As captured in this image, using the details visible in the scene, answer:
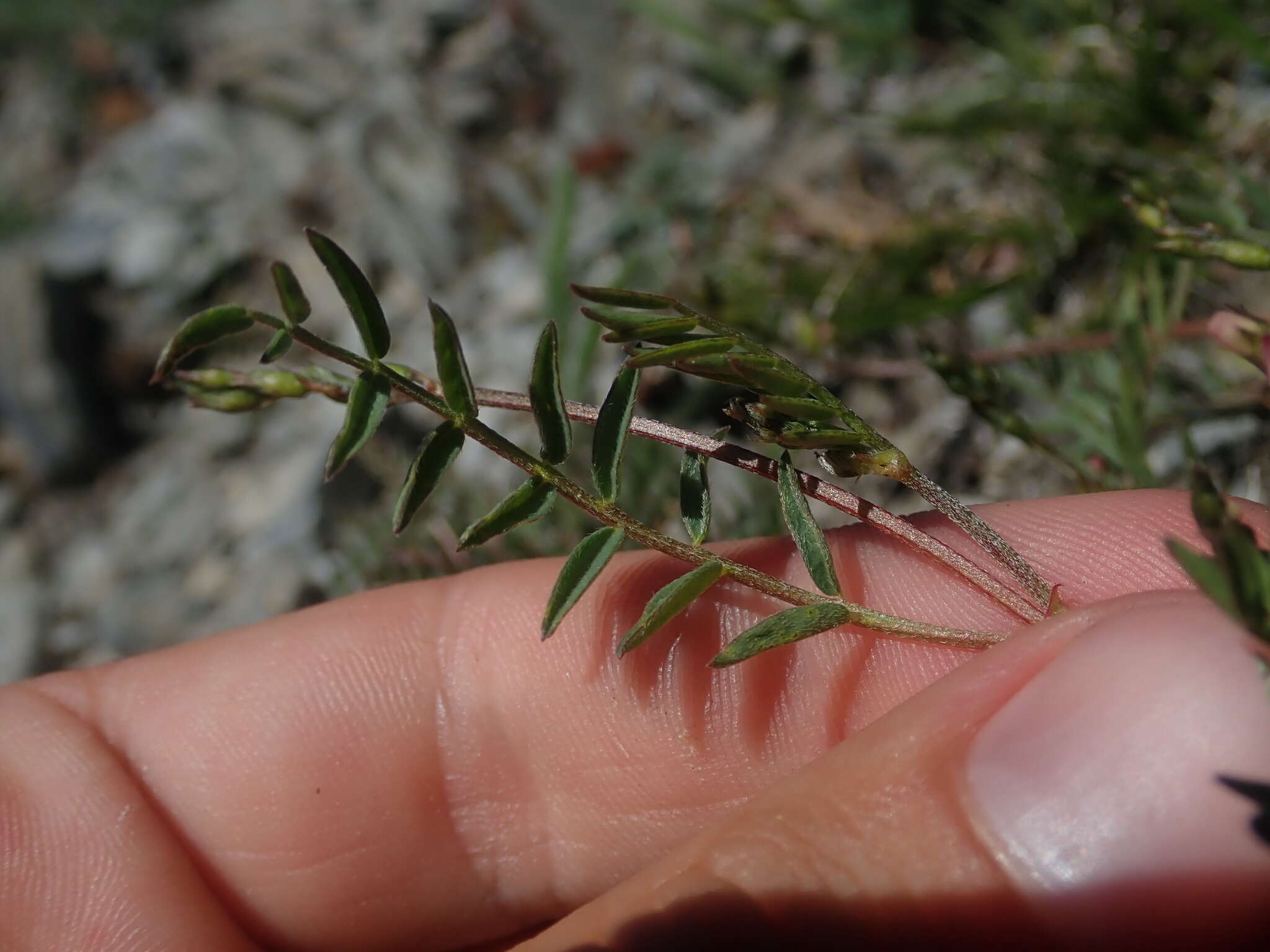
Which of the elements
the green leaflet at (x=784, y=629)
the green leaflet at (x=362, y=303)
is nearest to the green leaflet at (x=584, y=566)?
the green leaflet at (x=784, y=629)

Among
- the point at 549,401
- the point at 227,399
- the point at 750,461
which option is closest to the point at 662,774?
the point at 750,461

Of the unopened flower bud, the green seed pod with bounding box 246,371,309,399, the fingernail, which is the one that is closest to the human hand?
the fingernail

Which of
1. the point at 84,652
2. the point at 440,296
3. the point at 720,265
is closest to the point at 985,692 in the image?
the point at 720,265

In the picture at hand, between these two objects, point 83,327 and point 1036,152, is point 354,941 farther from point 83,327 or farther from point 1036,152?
point 83,327

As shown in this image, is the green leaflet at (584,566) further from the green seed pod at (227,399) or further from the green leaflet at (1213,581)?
the green leaflet at (1213,581)

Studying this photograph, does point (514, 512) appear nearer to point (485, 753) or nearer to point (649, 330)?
point (649, 330)

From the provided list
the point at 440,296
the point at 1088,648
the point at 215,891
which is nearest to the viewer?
the point at 1088,648

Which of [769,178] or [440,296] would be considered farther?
[440,296]
